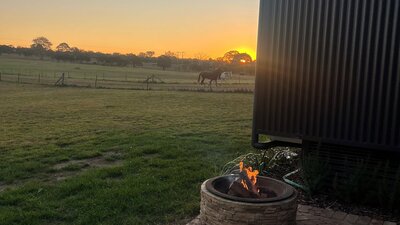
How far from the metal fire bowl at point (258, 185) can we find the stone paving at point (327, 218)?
1.76ft

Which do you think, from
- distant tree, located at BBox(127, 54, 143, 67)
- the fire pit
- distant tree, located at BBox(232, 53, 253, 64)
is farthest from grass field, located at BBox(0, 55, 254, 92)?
distant tree, located at BBox(127, 54, 143, 67)

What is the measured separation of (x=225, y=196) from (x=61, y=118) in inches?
459

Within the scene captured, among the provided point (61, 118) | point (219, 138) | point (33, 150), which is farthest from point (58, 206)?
point (61, 118)

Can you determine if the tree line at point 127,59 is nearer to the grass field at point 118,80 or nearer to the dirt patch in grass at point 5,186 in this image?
the grass field at point 118,80

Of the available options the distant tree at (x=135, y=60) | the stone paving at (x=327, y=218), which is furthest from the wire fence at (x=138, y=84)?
the distant tree at (x=135, y=60)

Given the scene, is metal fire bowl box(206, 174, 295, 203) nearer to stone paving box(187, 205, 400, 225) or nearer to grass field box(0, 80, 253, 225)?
stone paving box(187, 205, 400, 225)

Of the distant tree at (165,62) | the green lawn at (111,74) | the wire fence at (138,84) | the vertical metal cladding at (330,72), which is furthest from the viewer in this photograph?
the distant tree at (165,62)

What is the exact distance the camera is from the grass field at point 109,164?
17.3 feet

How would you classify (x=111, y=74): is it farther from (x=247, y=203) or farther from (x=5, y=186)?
(x=247, y=203)

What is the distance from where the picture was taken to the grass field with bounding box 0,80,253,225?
526 centimetres

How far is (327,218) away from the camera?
193 inches

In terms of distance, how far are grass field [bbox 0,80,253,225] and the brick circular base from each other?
1.02 metres

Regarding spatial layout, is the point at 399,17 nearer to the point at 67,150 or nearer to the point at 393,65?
the point at 393,65

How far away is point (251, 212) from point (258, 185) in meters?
0.69
